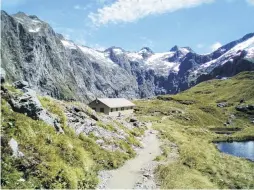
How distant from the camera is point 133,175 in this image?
36406mm

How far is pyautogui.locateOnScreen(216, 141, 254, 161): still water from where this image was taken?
6998 cm

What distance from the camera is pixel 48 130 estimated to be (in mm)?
35312

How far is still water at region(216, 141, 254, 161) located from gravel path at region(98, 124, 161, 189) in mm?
29784

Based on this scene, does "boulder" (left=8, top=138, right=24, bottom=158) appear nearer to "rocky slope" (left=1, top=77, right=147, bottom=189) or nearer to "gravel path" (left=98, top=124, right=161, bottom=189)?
"rocky slope" (left=1, top=77, right=147, bottom=189)

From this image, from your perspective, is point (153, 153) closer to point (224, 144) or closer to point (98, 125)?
point (98, 125)

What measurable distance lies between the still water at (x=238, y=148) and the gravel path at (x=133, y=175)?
29.8 meters

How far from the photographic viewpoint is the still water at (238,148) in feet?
230

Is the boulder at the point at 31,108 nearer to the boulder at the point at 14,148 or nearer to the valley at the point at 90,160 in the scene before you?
the valley at the point at 90,160

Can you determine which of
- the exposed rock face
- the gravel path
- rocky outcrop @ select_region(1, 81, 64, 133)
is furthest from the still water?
rocky outcrop @ select_region(1, 81, 64, 133)

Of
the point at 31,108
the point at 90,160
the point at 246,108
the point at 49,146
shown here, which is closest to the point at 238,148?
the point at 90,160

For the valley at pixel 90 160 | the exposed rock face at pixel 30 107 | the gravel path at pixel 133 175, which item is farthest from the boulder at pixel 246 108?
the exposed rock face at pixel 30 107

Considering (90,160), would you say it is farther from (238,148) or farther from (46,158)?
(238,148)

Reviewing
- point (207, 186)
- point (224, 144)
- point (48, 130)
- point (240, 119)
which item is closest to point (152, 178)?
point (207, 186)

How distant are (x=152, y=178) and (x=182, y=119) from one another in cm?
9654
